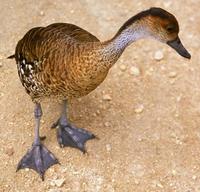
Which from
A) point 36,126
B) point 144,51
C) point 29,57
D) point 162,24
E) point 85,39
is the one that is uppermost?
point 162,24

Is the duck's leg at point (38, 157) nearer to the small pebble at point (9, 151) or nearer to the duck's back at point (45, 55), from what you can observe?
the small pebble at point (9, 151)

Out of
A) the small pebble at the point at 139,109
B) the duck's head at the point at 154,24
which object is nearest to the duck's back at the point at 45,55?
the duck's head at the point at 154,24

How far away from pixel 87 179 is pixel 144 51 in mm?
1536

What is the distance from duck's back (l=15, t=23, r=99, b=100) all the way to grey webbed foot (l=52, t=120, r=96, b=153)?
524 millimetres

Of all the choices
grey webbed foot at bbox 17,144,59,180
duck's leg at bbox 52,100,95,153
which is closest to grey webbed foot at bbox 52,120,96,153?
duck's leg at bbox 52,100,95,153

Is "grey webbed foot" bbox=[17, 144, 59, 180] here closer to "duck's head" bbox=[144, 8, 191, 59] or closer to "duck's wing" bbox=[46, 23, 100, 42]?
"duck's wing" bbox=[46, 23, 100, 42]

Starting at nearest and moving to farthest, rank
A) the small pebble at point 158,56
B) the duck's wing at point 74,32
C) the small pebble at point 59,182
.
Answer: the duck's wing at point 74,32
the small pebble at point 59,182
the small pebble at point 158,56

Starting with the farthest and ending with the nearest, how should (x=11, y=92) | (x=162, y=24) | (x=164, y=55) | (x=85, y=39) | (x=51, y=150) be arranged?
(x=164, y=55) → (x=11, y=92) → (x=51, y=150) → (x=85, y=39) → (x=162, y=24)

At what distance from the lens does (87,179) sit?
12.9 ft

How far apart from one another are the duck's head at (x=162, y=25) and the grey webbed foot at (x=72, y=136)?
4.07 feet

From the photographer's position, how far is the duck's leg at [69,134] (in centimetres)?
416

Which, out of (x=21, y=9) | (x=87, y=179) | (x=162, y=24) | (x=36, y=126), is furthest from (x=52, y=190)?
(x=21, y=9)

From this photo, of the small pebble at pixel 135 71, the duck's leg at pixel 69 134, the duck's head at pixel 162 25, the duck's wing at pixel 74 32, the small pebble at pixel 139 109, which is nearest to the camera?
the duck's head at pixel 162 25

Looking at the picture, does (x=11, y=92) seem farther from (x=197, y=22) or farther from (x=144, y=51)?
(x=197, y=22)
